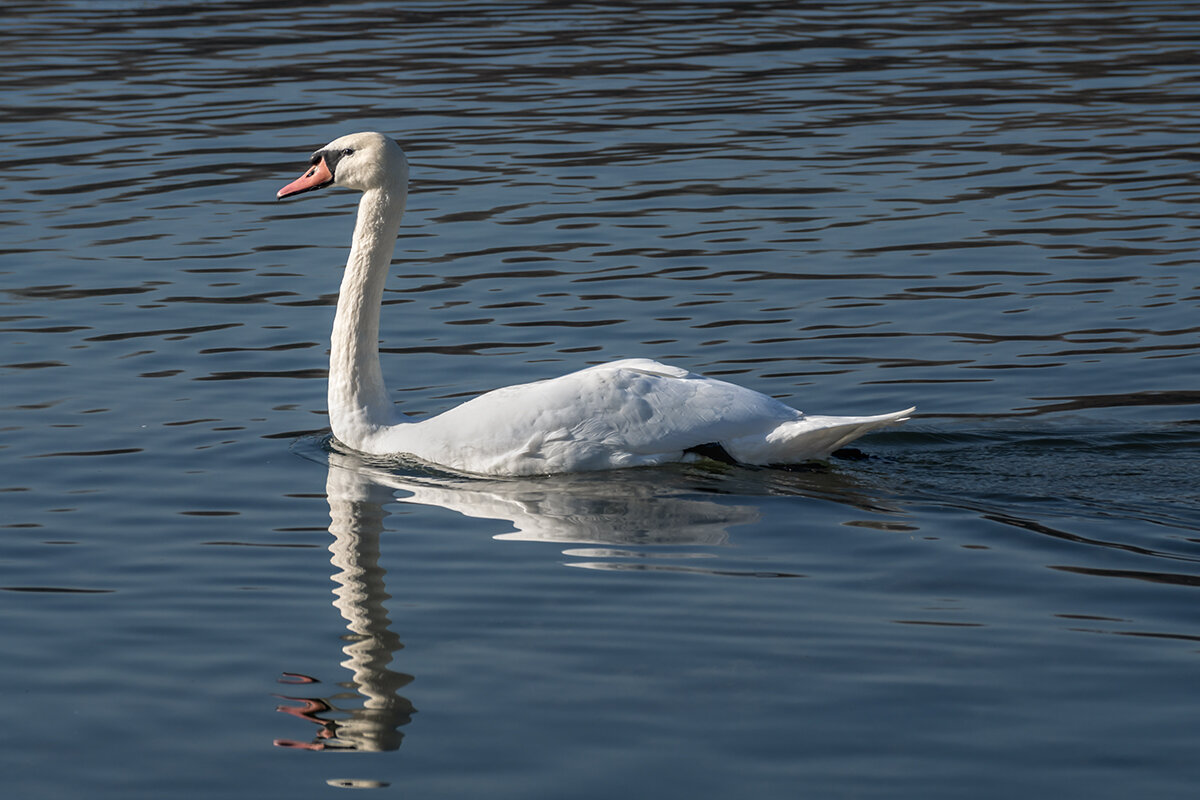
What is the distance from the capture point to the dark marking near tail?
8.48m

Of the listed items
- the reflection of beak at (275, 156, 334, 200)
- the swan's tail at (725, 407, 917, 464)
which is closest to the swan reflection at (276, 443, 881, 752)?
the swan's tail at (725, 407, 917, 464)

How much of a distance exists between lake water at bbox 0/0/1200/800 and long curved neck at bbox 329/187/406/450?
256mm

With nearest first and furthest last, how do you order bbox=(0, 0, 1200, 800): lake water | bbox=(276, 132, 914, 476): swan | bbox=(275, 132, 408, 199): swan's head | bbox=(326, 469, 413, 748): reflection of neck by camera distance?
bbox=(0, 0, 1200, 800): lake water → bbox=(326, 469, 413, 748): reflection of neck → bbox=(276, 132, 914, 476): swan → bbox=(275, 132, 408, 199): swan's head

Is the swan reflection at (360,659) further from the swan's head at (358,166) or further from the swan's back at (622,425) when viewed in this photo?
the swan's head at (358,166)

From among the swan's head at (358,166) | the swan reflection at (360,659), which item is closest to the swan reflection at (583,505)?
the swan reflection at (360,659)

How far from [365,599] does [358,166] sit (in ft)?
10.2

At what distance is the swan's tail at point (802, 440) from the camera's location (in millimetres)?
8164

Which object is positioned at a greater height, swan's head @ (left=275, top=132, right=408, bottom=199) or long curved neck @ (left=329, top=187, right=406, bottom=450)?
swan's head @ (left=275, top=132, right=408, bottom=199)

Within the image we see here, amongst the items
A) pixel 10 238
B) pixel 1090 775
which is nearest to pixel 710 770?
pixel 1090 775

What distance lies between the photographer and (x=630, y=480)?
27.6ft

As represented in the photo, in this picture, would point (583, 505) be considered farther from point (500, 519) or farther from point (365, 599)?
point (365, 599)

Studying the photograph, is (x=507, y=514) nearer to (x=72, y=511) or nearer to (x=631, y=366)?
(x=631, y=366)

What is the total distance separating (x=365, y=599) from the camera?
6.98 meters

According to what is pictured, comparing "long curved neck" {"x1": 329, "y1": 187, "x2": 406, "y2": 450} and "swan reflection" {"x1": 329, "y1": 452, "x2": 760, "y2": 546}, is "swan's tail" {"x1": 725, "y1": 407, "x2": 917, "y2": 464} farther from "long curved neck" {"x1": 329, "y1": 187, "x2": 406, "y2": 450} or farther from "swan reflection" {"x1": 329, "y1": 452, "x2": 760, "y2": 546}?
"long curved neck" {"x1": 329, "y1": 187, "x2": 406, "y2": 450}
